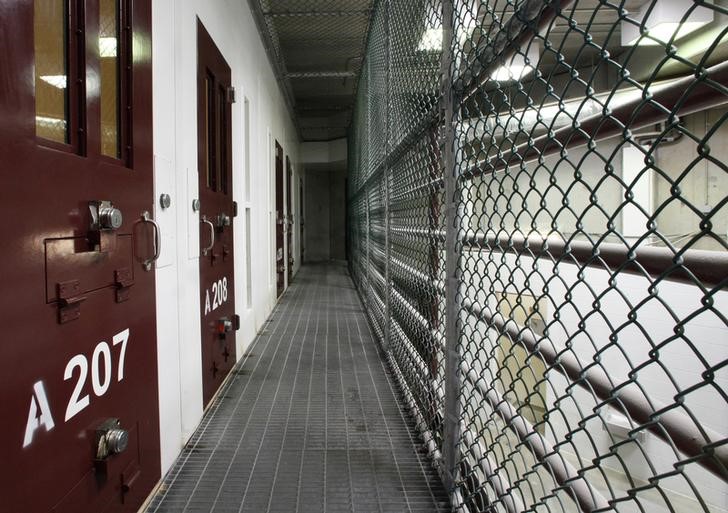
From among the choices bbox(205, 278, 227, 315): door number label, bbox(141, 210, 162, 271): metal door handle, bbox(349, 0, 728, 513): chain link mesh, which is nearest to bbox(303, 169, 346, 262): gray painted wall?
bbox(349, 0, 728, 513): chain link mesh

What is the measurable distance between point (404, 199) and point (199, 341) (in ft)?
4.76

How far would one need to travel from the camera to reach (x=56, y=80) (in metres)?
1.15

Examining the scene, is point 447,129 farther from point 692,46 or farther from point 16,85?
point 692,46

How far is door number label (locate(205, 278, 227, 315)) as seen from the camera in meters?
2.43

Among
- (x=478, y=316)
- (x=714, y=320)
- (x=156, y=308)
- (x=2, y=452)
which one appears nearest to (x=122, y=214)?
(x=156, y=308)

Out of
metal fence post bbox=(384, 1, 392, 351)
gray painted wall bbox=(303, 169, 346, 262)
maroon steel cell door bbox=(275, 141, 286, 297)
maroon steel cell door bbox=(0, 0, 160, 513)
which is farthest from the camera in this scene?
gray painted wall bbox=(303, 169, 346, 262)

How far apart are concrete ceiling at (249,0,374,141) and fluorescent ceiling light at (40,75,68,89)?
3.17m

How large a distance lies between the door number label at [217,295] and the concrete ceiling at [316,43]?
8.79 ft

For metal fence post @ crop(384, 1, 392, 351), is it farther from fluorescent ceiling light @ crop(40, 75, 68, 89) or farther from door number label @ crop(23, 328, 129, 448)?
fluorescent ceiling light @ crop(40, 75, 68, 89)

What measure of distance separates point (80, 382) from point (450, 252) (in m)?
1.24

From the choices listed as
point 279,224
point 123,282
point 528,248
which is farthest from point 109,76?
point 279,224

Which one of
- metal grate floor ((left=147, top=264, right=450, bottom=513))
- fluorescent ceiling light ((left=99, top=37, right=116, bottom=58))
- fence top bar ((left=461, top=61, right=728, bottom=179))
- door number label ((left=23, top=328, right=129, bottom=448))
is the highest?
fluorescent ceiling light ((left=99, top=37, right=116, bottom=58))

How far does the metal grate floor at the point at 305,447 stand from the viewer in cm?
163

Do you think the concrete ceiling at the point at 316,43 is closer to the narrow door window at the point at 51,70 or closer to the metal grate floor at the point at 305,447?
the narrow door window at the point at 51,70
